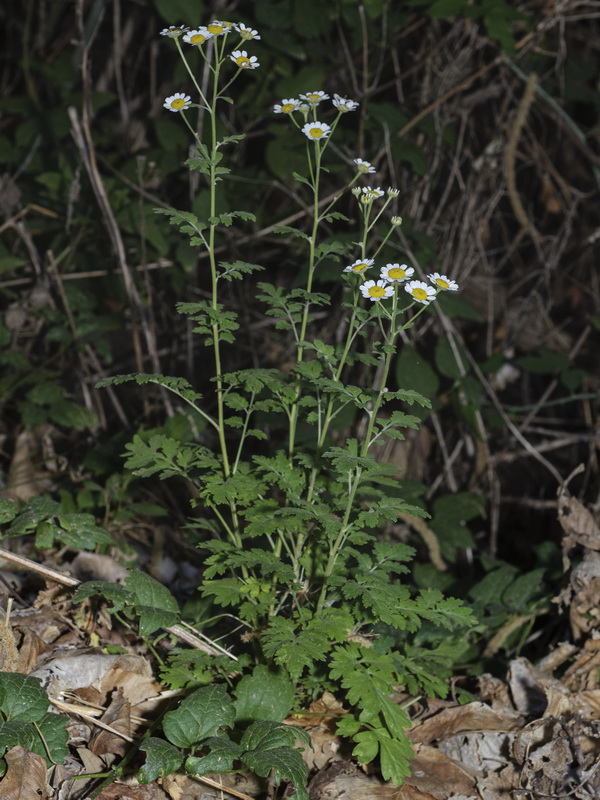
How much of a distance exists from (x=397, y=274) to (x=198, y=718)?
888 millimetres

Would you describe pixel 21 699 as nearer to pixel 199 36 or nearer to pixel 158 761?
pixel 158 761

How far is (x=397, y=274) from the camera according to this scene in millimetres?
1422

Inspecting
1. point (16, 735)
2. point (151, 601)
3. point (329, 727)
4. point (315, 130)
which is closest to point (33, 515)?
point (151, 601)

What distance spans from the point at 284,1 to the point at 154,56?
2.40 feet

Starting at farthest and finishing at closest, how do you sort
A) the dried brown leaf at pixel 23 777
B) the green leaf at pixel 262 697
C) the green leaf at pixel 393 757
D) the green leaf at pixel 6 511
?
the green leaf at pixel 6 511, the green leaf at pixel 262 697, the green leaf at pixel 393 757, the dried brown leaf at pixel 23 777

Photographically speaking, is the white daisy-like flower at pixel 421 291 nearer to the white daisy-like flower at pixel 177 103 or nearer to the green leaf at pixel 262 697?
the white daisy-like flower at pixel 177 103

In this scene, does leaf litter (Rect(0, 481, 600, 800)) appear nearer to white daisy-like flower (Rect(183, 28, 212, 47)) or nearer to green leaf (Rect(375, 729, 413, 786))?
green leaf (Rect(375, 729, 413, 786))

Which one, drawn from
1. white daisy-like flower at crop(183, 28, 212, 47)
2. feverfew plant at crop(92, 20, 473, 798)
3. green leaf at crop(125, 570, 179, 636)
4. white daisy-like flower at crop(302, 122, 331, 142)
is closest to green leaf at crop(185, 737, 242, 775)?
feverfew plant at crop(92, 20, 473, 798)

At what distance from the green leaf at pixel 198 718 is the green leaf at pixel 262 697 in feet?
0.15

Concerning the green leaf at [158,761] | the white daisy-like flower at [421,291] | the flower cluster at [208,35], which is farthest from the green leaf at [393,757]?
Answer: the flower cluster at [208,35]

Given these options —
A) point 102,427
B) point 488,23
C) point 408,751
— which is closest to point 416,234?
point 488,23

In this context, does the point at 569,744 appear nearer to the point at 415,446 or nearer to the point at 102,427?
the point at 415,446

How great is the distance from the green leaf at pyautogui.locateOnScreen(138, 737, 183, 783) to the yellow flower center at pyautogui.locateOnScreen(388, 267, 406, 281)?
922 millimetres

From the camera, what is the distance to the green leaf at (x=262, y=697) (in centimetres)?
161
